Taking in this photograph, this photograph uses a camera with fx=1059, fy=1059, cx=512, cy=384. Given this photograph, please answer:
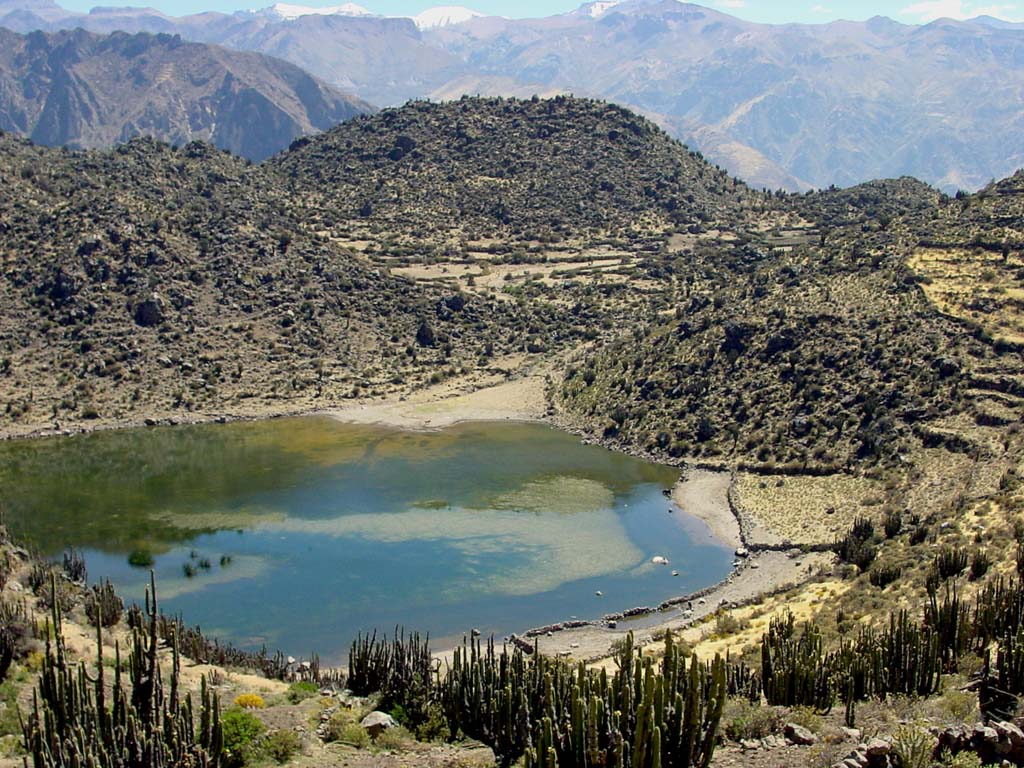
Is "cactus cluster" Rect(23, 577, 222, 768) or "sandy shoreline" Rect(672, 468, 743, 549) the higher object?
"cactus cluster" Rect(23, 577, 222, 768)

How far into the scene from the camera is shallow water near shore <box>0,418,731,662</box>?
42.1 meters

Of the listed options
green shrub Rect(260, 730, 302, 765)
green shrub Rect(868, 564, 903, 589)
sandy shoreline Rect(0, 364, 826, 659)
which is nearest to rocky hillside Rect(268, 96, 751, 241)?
sandy shoreline Rect(0, 364, 826, 659)

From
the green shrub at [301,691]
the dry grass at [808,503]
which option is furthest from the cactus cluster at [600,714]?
the dry grass at [808,503]

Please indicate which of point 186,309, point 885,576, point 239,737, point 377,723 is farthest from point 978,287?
point 186,309

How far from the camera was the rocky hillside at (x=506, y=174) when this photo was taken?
114938mm

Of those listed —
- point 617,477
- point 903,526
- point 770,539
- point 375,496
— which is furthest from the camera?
point 617,477

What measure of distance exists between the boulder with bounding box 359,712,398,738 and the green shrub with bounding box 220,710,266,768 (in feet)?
8.26

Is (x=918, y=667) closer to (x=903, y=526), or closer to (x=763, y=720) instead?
(x=763, y=720)

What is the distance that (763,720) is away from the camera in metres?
21.8

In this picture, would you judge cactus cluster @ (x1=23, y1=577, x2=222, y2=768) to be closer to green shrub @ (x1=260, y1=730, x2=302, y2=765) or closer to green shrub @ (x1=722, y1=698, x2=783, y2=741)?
green shrub @ (x1=260, y1=730, x2=302, y2=765)

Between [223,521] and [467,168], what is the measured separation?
7860 cm

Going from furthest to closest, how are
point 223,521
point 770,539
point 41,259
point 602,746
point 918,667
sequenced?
1. point 41,259
2. point 223,521
3. point 770,539
4. point 918,667
5. point 602,746

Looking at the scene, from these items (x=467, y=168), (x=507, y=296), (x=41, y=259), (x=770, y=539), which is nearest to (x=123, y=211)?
(x=41, y=259)

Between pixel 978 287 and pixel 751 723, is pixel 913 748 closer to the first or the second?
pixel 751 723
